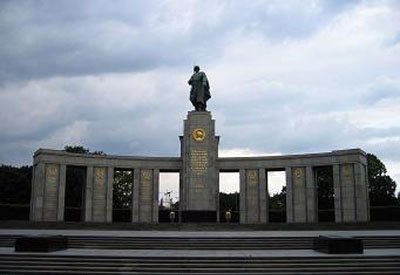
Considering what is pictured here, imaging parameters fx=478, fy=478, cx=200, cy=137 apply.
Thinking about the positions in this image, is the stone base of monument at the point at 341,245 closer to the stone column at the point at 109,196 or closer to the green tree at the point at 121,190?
the stone column at the point at 109,196

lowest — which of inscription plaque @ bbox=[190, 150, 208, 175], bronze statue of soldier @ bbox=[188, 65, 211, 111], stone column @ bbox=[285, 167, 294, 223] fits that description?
stone column @ bbox=[285, 167, 294, 223]

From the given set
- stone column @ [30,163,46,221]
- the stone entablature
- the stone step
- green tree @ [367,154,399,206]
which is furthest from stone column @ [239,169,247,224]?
green tree @ [367,154,399,206]

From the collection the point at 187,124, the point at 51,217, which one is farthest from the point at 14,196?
the point at 187,124

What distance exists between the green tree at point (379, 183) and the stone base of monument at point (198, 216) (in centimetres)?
3005

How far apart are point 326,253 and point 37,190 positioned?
23273mm

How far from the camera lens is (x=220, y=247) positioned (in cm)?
1869

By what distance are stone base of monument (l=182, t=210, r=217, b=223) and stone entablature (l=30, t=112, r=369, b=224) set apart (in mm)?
72

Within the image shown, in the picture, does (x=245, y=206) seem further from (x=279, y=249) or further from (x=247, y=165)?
(x=279, y=249)

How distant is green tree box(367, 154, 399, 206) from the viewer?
5797 cm

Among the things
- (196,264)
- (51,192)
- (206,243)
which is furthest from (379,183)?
(196,264)

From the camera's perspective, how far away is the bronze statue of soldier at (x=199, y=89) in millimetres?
35906

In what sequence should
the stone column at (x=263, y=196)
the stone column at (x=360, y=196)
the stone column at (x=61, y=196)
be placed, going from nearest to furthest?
1. the stone column at (x=360, y=196)
2. the stone column at (x=61, y=196)
3. the stone column at (x=263, y=196)

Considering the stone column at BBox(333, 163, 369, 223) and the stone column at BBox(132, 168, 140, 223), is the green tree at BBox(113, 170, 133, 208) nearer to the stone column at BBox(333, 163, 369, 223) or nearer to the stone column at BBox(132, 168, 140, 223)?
the stone column at BBox(132, 168, 140, 223)

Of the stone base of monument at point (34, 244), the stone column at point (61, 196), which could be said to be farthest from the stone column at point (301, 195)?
the stone base of monument at point (34, 244)
